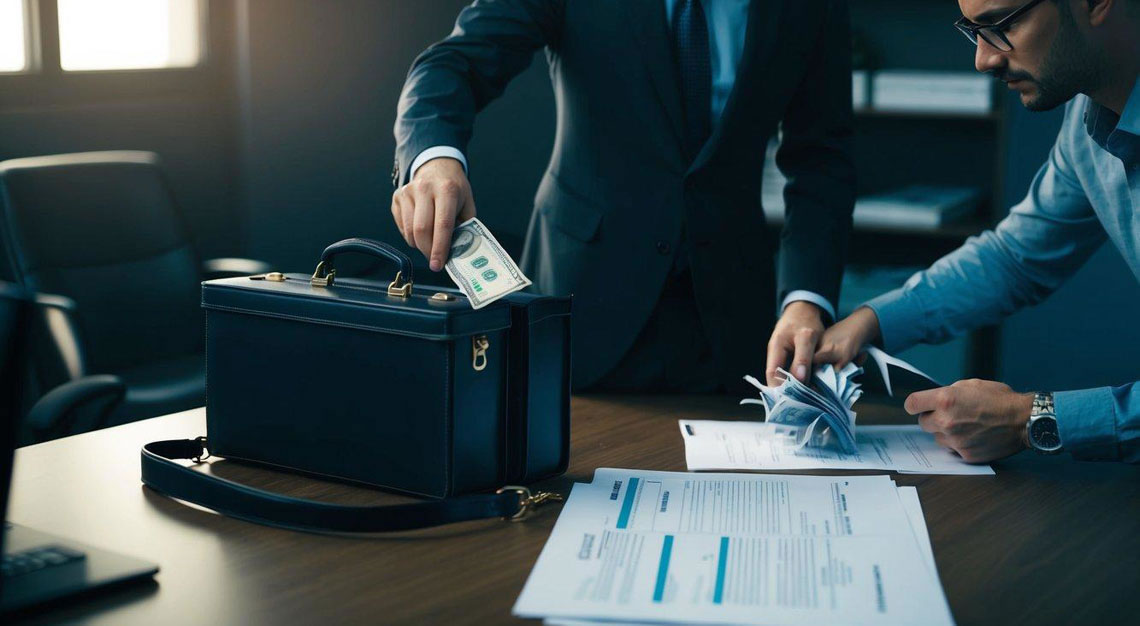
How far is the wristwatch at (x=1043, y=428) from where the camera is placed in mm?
1426

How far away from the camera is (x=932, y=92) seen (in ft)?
12.3

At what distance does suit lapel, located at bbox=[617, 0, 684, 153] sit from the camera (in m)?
1.96

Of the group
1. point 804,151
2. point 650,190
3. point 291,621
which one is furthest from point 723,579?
point 804,151

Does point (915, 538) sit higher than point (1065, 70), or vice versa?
point (1065, 70)

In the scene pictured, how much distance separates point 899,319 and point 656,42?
0.62 meters

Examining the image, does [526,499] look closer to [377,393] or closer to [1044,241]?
[377,393]

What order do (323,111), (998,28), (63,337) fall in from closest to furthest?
(998,28)
(63,337)
(323,111)

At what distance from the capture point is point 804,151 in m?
2.11

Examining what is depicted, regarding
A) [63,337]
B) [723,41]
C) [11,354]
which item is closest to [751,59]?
[723,41]

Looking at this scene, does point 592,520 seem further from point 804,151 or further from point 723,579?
point 804,151

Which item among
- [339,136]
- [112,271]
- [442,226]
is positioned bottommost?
[112,271]

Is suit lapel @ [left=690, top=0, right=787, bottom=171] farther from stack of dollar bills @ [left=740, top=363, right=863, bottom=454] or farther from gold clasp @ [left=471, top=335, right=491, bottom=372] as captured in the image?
gold clasp @ [left=471, top=335, right=491, bottom=372]

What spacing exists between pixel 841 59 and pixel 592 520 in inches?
48.1

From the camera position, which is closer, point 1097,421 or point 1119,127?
point 1097,421
